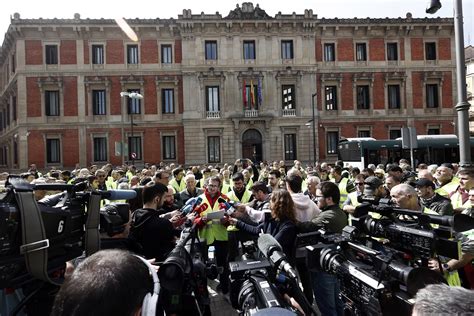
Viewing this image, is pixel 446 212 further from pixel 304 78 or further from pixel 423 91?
pixel 423 91

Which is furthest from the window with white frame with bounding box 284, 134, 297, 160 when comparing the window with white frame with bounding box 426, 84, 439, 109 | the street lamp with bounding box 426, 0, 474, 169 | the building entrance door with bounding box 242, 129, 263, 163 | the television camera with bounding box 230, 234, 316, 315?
the television camera with bounding box 230, 234, 316, 315

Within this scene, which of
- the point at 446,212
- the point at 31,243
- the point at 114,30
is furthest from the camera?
the point at 114,30

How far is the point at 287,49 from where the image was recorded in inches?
1222

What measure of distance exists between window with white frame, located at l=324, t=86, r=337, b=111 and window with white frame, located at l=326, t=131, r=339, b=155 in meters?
2.11

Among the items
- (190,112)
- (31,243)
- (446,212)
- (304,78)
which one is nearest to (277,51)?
(304,78)

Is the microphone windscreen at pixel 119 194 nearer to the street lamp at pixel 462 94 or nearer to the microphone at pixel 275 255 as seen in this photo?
the microphone at pixel 275 255

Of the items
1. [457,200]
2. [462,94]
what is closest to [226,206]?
[457,200]

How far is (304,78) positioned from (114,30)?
50.7ft

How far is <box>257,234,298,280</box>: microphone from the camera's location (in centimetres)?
228

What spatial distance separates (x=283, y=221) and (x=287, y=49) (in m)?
28.6

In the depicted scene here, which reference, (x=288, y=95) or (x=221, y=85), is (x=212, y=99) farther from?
(x=288, y=95)

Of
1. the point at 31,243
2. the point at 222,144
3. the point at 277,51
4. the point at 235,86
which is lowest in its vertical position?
the point at 31,243

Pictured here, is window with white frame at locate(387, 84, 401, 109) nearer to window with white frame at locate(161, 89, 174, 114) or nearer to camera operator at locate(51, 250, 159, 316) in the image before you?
window with white frame at locate(161, 89, 174, 114)

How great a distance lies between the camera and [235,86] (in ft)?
100
